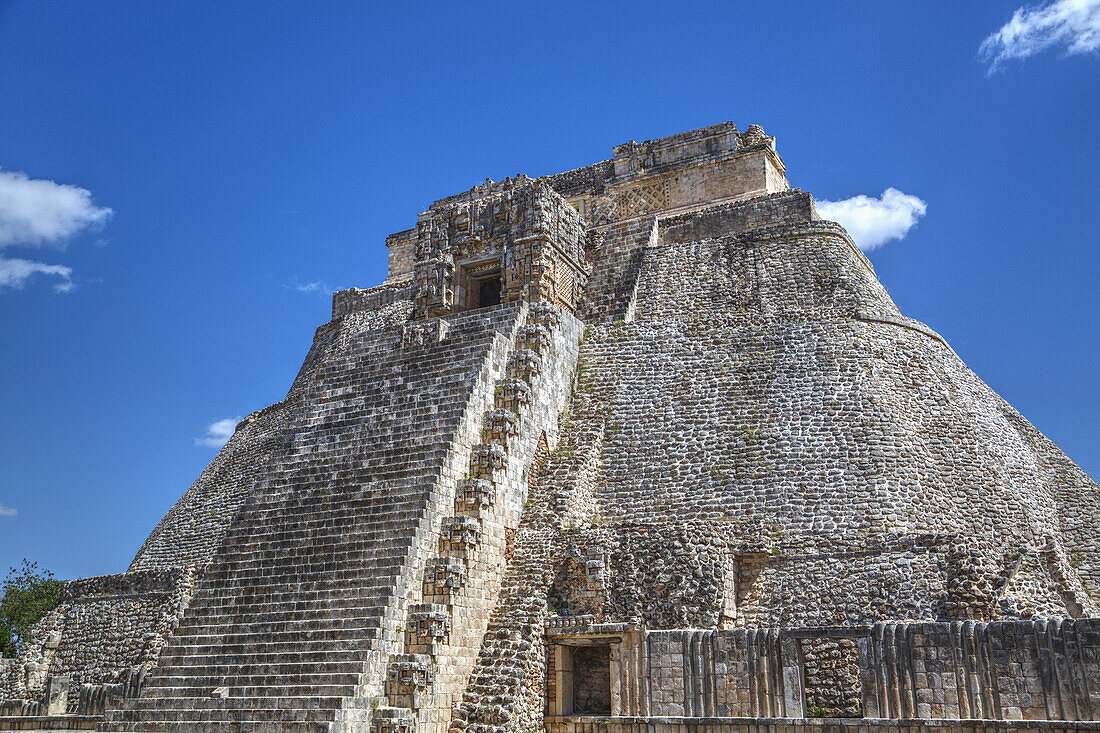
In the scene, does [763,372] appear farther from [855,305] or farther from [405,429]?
[405,429]

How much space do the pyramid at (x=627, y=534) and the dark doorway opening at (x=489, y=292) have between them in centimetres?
30

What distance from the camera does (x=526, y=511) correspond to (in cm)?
1508

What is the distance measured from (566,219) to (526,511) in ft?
26.3

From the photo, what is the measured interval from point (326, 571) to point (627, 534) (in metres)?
4.26

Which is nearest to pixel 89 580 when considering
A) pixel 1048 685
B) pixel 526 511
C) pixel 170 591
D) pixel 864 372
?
pixel 170 591

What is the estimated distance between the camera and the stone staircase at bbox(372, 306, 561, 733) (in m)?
12.0

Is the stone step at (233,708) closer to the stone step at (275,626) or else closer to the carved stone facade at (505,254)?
the stone step at (275,626)

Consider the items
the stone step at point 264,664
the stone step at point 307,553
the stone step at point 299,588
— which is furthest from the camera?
the stone step at point 307,553

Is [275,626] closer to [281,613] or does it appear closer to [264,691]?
[281,613]

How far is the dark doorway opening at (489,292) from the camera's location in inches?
843

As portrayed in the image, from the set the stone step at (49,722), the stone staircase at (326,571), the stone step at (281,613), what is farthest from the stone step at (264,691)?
the stone step at (49,722)

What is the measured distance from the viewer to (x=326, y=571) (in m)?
13.5

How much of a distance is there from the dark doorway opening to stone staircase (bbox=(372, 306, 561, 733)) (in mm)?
4643

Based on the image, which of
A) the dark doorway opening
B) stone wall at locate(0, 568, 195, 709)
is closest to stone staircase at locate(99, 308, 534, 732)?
the dark doorway opening
